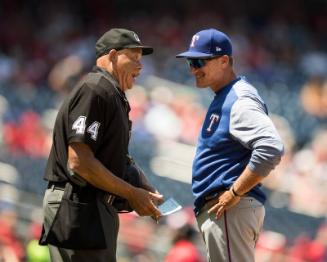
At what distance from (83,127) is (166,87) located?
21.4ft

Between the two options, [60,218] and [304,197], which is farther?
[304,197]

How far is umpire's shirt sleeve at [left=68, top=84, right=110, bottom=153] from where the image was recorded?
11.6 ft

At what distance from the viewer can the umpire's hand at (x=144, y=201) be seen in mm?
3643

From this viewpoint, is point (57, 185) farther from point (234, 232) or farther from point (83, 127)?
point (234, 232)

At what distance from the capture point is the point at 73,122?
11.6ft

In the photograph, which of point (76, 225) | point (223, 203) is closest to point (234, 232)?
point (223, 203)

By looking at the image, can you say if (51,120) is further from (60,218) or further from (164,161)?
(60,218)

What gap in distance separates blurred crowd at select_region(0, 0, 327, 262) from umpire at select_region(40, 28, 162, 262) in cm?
300

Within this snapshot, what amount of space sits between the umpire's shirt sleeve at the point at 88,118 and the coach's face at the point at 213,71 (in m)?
0.59

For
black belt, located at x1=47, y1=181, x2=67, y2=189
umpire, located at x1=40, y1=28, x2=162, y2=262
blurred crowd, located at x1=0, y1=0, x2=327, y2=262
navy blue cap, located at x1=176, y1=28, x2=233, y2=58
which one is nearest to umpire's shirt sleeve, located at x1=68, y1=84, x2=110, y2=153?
umpire, located at x1=40, y1=28, x2=162, y2=262

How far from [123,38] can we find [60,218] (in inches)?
33.1

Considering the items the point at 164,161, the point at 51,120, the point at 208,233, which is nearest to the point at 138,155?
the point at 164,161

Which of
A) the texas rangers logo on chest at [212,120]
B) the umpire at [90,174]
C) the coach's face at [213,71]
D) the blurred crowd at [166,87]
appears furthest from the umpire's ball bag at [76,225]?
the blurred crowd at [166,87]

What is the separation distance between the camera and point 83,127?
11.6 ft
